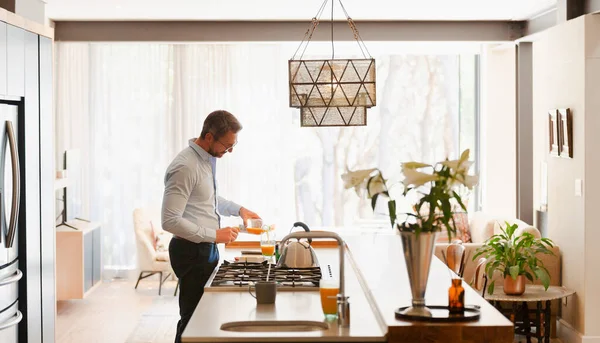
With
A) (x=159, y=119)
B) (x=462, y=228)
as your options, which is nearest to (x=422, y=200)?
(x=462, y=228)

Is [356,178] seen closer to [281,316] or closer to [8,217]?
[281,316]

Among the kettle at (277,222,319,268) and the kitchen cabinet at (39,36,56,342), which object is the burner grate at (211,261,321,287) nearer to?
the kettle at (277,222,319,268)

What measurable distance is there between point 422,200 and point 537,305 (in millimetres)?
3057

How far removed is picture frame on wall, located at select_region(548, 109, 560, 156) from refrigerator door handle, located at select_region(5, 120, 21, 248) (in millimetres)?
3854

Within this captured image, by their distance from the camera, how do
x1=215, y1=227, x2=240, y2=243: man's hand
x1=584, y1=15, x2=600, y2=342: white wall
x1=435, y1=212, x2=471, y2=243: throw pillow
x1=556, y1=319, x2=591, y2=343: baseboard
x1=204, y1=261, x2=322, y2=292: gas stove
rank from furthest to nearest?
x1=435, y1=212, x2=471, y2=243: throw pillow < x1=556, y1=319, x2=591, y2=343: baseboard < x1=584, y1=15, x2=600, y2=342: white wall < x1=215, y1=227, x2=240, y2=243: man's hand < x1=204, y1=261, x2=322, y2=292: gas stove

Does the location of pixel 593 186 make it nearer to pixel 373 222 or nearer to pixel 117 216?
pixel 373 222

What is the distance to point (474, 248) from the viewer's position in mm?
6922

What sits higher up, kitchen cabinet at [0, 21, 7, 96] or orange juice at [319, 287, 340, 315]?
kitchen cabinet at [0, 21, 7, 96]

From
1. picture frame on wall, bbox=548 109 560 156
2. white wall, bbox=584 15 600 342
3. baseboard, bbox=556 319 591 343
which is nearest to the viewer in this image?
white wall, bbox=584 15 600 342

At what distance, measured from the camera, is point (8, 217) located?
437cm

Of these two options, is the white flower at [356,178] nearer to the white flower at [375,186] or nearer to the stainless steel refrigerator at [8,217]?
the white flower at [375,186]

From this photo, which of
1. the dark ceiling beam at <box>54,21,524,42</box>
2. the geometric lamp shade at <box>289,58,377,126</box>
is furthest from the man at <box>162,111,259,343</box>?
the dark ceiling beam at <box>54,21,524,42</box>

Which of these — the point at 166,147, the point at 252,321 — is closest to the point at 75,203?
the point at 166,147

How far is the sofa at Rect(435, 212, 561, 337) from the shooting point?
20.6 feet
